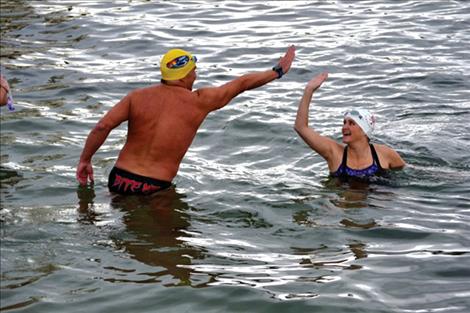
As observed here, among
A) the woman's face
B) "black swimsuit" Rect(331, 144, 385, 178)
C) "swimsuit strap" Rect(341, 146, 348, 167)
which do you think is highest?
the woman's face

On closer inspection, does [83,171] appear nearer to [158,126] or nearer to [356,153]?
[158,126]

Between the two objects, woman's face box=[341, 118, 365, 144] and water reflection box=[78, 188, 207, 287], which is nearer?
water reflection box=[78, 188, 207, 287]

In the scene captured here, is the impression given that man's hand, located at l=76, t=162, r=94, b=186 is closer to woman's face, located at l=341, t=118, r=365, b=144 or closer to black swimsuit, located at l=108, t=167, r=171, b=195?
black swimsuit, located at l=108, t=167, r=171, b=195

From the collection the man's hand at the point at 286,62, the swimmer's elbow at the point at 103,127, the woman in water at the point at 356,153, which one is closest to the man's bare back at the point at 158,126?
the swimmer's elbow at the point at 103,127

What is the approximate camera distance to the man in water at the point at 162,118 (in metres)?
9.71

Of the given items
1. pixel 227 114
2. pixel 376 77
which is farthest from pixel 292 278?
pixel 376 77

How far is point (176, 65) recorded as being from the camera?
9.76 metres

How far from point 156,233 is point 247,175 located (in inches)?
95.9

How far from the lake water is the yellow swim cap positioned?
1285mm

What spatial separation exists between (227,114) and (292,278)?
609cm

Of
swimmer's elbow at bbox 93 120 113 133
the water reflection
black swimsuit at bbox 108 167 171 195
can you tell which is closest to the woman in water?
the water reflection

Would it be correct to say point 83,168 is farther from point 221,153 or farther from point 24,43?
point 24,43

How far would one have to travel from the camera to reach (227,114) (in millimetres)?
13781

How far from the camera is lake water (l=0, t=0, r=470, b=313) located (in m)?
7.77
